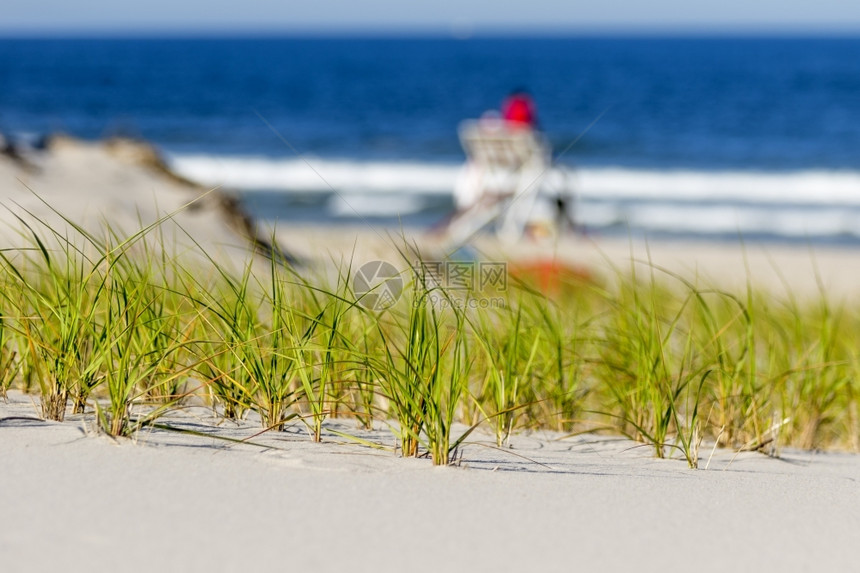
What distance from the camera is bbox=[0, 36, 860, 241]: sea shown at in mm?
15562

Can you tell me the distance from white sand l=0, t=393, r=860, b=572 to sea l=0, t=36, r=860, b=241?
0.62 m

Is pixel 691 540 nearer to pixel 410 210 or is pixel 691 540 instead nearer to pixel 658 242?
pixel 658 242

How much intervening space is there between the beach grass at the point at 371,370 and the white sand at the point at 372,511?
0.12m

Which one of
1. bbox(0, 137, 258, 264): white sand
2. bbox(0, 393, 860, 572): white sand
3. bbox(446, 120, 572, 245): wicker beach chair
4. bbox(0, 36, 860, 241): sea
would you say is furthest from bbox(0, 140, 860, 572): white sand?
bbox(446, 120, 572, 245): wicker beach chair

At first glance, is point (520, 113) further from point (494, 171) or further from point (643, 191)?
point (643, 191)

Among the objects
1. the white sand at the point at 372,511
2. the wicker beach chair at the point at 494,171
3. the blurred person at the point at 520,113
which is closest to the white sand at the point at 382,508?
the white sand at the point at 372,511

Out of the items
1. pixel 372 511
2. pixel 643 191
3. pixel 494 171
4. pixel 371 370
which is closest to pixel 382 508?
pixel 372 511

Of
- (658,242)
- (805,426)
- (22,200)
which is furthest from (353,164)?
(805,426)

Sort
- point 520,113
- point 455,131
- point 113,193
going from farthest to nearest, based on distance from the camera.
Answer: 1. point 455,131
2. point 520,113
3. point 113,193

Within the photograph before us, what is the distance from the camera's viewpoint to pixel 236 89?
39.0 metres

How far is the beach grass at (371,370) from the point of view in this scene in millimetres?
2008

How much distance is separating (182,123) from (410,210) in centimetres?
1406

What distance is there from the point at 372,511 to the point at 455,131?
2540cm

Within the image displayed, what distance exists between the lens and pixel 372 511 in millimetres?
1584
